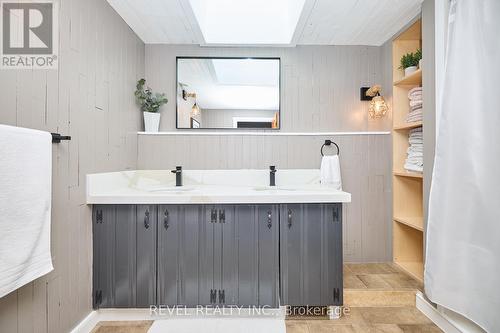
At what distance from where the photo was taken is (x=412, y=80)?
2.29m

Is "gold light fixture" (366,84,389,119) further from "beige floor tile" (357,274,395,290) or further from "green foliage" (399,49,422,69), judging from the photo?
"beige floor tile" (357,274,395,290)

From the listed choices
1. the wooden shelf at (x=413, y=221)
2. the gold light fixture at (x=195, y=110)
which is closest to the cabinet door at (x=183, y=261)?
the gold light fixture at (x=195, y=110)

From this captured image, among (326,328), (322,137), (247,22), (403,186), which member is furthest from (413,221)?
(247,22)

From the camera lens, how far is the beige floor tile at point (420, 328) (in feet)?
5.64

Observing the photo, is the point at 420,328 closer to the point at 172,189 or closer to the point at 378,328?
the point at 378,328

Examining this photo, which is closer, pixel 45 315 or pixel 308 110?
pixel 45 315

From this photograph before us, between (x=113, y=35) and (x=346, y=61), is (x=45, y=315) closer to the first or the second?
(x=113, y=35)

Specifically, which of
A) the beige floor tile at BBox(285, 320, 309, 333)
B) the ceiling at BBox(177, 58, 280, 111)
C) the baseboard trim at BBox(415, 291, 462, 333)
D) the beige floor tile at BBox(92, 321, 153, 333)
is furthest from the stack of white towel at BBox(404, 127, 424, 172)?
the beige floor tile at BBox(92, 321, 153, 333)

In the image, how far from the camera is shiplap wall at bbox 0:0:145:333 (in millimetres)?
1257

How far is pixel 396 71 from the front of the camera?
2.40 meters

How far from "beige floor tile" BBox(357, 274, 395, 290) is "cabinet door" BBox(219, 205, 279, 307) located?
33.0 inches

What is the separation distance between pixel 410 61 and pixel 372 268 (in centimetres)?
183

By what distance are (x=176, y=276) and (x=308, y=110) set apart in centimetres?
180

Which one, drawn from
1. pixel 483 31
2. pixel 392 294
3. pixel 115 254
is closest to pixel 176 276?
pixel 115 254
